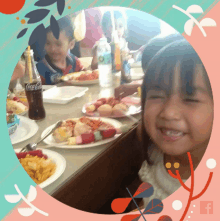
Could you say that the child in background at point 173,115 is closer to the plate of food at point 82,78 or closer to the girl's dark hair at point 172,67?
the girl's dark hair at point 172,67

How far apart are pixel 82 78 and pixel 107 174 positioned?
30 cm

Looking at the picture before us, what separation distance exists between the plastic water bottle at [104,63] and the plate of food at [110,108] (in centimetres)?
5

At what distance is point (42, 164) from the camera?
662mm

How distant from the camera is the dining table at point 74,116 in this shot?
649 millimetres

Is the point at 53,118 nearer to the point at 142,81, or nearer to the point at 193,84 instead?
the point at 142,81

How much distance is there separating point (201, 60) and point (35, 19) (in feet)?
1.53

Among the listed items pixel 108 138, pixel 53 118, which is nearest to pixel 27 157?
pixel 53 118

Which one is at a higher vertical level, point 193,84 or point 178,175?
point 193,84

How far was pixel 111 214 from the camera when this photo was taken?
70cm

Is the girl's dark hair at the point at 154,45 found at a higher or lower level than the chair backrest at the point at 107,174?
higher

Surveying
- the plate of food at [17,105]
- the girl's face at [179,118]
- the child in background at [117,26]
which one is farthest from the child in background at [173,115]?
the plate of food at [17,105]

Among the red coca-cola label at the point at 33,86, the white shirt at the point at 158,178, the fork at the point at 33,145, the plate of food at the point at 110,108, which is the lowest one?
the white shirt at the point at 158,178

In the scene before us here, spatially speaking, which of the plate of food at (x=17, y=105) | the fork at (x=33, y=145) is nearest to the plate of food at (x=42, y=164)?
the fork at (x=33, y=145)

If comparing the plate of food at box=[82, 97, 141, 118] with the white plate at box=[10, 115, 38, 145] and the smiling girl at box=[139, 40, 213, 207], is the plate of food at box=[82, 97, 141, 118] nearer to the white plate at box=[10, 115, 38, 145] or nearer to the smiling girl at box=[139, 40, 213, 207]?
the smiling girl at box=[139, 40, 213, 207]
